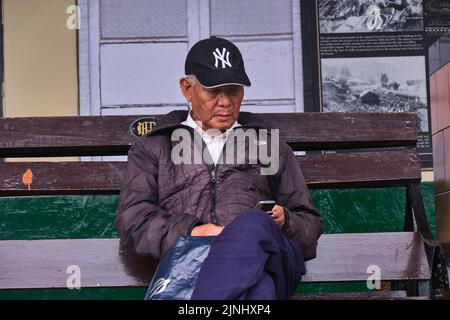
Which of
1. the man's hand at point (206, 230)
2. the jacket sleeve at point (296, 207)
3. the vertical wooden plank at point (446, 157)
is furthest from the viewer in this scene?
the vertical wooden plank at point (446, 157)

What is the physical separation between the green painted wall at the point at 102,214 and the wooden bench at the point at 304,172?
0.84 meters

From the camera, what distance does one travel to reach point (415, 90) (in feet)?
19.3

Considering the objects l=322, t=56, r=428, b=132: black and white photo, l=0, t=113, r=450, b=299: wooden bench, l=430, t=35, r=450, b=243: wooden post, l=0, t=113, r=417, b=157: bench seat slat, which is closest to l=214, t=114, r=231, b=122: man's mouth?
l=0, t=113, r=417, b=157: bench seat slat

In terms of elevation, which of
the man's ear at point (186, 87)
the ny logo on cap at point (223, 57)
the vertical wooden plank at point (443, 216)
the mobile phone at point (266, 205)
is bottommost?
the vertical wooden plank at point (443, 216)

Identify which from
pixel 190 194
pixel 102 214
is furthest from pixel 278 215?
pixel 102 214

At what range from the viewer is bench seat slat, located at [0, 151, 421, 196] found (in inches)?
164

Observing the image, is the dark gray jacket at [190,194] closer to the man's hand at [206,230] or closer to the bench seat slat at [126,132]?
the man's hand at [206,230]

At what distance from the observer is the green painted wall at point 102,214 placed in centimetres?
511

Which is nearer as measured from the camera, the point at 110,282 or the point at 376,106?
the point at 110,282

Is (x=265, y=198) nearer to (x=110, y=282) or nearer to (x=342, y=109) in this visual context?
(x=110, y=282)

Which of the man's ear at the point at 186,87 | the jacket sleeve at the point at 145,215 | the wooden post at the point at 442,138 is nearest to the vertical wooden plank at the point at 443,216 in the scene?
the wooden post at the point at 442,138
